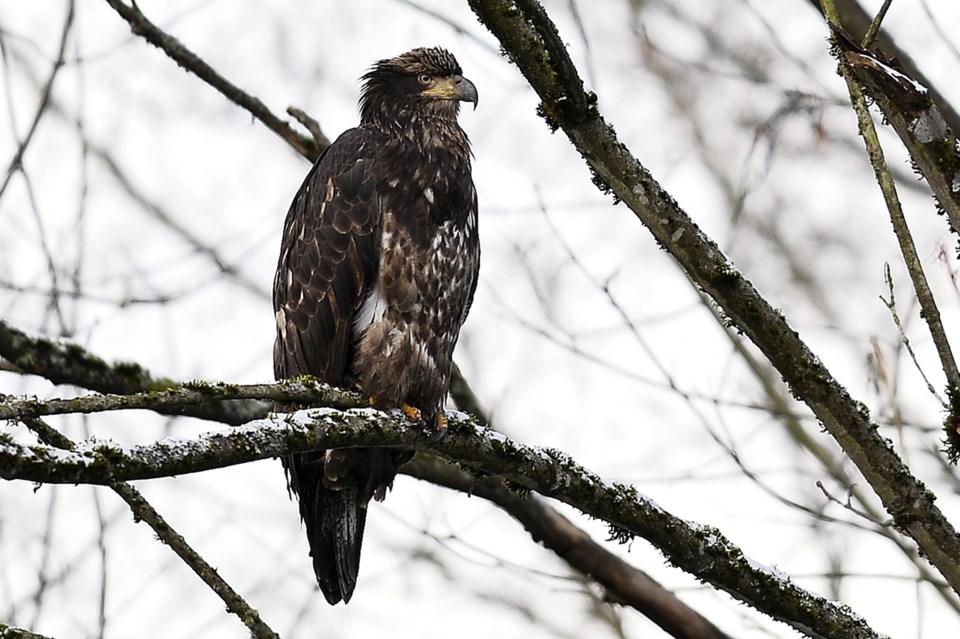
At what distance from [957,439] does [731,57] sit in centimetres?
705

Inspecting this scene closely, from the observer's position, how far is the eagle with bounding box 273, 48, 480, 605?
477cm

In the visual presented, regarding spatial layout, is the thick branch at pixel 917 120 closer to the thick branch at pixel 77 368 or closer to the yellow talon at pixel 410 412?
the yellow talon at pixel 410 412

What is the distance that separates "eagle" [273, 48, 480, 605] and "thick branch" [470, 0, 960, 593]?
163 cm

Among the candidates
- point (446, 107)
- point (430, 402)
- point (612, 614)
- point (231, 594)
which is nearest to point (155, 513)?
point (231, 594)

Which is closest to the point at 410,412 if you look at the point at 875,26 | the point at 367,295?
the point at 367,295

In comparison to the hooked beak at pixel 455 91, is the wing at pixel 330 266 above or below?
below

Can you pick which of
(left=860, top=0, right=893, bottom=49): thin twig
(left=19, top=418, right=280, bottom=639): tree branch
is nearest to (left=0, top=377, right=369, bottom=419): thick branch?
(left=19, top=418, right=280, bottom=639): tree branch

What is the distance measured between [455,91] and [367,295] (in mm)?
1416

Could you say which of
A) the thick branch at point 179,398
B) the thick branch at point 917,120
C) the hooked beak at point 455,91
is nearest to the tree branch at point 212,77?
the hooked beak at point 455,91

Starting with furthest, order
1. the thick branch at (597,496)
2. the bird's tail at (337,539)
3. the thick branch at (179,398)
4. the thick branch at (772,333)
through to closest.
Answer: the bird's tail at (337,539)
the thick branch at (772,333)
the thick branch at (597,496)
the thick branch at (179,398)

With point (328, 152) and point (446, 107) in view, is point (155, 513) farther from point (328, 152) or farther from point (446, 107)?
point (446, 107)

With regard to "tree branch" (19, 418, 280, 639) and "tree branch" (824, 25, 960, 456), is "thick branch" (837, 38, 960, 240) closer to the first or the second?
"tree branch" (824, 25, 960, 456)

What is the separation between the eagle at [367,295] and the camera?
477 cm

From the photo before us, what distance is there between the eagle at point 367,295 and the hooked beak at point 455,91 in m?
0.49
